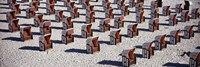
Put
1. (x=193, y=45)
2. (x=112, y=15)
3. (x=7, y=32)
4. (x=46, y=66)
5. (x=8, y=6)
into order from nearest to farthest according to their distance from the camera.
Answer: (x=46, y=66), (x=193, y=45), (x=7, y=32), (x=112, y=15), (x=8, y=6)

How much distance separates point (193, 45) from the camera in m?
20.4

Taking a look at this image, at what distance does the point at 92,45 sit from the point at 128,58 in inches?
108

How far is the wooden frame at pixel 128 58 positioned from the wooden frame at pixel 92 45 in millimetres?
2397

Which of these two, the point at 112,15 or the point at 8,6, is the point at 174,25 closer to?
the point at 112,15

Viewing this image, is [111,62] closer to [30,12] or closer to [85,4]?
[30,12]

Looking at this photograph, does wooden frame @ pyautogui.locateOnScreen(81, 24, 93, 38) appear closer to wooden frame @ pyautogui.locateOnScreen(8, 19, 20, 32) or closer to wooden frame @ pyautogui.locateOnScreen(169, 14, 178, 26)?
wooden frame @ pyautogui.locateOnScreen(8, 19, 20, 32)

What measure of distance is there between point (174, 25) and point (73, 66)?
10754 mm

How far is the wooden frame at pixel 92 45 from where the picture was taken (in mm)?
18719

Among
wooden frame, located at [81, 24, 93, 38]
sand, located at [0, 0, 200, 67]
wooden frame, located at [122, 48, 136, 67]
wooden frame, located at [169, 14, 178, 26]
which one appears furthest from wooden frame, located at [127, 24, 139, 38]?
wooden frame, located at [122, 48, 136, 67]

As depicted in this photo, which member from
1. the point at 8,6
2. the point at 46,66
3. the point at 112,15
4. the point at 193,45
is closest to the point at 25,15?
the point at 8,6

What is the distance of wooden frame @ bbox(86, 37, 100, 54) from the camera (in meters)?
18.7

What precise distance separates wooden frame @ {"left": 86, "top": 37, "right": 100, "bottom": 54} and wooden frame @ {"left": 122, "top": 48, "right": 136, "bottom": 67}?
2397mm

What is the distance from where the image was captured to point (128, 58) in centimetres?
1677

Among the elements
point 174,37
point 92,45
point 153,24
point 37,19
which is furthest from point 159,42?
point 37,19
